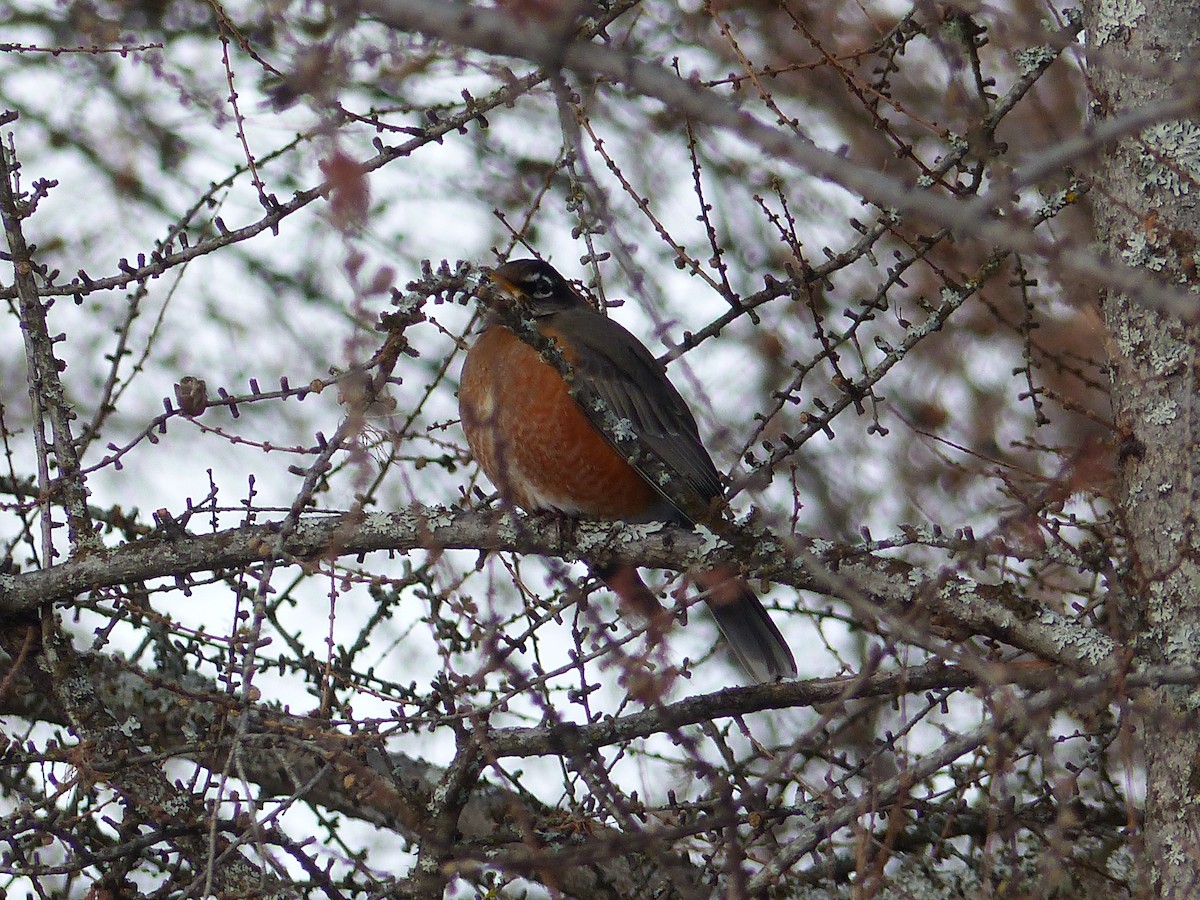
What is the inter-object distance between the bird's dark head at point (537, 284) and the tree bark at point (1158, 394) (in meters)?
2.55

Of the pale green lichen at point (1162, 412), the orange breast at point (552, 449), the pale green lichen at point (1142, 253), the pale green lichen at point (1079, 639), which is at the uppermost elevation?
the orange breast at point (552, 449)

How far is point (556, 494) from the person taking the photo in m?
5.01

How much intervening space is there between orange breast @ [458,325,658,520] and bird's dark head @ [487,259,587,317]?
1.59 feet

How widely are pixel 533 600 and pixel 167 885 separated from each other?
1.29m

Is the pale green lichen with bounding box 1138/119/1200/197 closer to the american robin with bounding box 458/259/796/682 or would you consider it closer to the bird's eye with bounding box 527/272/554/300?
the american robin with bounding box 458/259/796/682

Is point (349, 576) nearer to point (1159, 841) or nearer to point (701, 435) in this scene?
point (1159, 841)

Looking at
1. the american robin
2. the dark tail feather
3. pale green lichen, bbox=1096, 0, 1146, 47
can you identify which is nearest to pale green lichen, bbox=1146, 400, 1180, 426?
pale green lichen, bbox=1096, 0, 1146, 47

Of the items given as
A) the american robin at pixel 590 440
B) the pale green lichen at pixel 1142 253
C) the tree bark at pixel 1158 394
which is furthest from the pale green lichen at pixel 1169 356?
the american robin at pixel 590 440

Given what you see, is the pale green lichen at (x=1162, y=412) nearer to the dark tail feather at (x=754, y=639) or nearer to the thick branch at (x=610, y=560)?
the thick branch at (x=610, y=560)

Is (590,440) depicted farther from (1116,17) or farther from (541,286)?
(1116,17)

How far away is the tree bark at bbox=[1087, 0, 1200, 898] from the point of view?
3008 mm

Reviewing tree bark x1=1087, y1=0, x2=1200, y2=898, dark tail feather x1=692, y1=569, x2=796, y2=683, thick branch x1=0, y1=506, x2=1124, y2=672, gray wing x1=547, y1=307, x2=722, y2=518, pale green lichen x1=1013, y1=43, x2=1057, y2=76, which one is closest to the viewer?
tree bark x1=1087, y1=0, x2=1200, y2=898

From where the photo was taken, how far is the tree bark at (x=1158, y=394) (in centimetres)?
301

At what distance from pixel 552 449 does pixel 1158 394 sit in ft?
7.61
